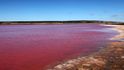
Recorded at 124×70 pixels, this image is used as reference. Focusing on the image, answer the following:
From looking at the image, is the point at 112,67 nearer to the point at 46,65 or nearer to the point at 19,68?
the point at 46,65

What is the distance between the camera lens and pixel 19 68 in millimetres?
8180

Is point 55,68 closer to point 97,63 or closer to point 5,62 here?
point 97,63

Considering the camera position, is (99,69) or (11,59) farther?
(11,59)

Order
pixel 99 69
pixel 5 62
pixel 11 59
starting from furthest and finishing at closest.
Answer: pixel 11 59 < pixel 5 62 < pixel 99 69

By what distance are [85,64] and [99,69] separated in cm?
103

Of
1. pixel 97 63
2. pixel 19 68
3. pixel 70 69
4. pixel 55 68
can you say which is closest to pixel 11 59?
pixel 19 68

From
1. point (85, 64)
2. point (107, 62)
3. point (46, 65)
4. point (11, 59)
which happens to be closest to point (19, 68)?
point (46, 65)

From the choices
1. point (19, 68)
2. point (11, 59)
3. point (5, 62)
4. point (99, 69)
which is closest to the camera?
point (99, 69)

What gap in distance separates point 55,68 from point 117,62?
3050 millimetres

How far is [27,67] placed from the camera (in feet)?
27.3

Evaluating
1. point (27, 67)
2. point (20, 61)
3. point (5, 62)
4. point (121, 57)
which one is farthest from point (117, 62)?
point (5, 62)

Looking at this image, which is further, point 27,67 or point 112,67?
point 27,67

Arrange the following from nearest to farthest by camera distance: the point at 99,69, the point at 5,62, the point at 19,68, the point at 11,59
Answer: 1. the point at 99,69
2. the point at 19,68
3. the point at 5,62
4. the point at 11,59

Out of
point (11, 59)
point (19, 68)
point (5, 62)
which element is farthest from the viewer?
point (11, 59)
